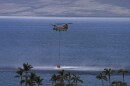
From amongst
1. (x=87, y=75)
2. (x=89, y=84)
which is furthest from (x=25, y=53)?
(x=89, y=84)

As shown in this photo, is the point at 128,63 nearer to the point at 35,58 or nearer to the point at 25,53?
the point at 35,58

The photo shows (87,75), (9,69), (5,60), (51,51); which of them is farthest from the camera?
(51,51)

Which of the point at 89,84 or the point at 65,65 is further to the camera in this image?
the point at 65,65

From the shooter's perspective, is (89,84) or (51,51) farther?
(51,51)

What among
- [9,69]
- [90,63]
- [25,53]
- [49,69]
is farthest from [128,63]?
[25,53]

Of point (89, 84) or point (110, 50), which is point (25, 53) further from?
point (89, 84)

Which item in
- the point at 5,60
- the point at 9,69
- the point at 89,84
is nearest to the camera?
the point at 89,84

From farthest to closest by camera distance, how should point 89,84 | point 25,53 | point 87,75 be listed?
point 25,53
point 87,75
point 89,84

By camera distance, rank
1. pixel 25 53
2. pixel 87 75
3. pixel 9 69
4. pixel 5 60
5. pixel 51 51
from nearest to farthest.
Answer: pixel 87 75 < pixel 9 69 < pixel 5 60 < pixel 25 53 < pixel 51 51
